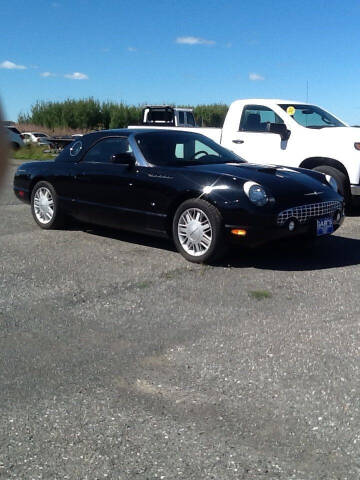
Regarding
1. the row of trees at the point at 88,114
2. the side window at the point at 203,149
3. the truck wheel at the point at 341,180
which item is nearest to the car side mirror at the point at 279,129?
the truck wheel at the point at 341,180

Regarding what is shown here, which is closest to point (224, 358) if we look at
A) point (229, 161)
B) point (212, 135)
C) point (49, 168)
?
point (229, 161)

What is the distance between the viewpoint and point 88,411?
9.87 ft

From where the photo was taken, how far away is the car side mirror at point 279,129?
960 centimetres

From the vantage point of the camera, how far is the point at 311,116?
10.2 metres

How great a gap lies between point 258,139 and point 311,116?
1.01 meters

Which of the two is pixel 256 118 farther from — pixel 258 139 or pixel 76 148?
pixel 76 148

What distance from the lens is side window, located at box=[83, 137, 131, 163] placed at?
23.6ft

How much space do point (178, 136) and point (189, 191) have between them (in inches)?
51.6

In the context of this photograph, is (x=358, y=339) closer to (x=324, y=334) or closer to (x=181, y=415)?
(x=324, y=334)

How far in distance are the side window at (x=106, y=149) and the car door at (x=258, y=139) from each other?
3298 mm

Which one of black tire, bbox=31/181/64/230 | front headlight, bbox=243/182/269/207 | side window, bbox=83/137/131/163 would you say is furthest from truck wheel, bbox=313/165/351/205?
black tire, bbox=31/181/64/230

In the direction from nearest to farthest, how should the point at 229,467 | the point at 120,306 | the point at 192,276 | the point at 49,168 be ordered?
the point at 229,467 < the point at 120,306 < the point at 192,276 < the point at 49,168

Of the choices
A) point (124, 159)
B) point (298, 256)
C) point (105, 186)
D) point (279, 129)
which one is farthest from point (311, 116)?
point (105, 186)

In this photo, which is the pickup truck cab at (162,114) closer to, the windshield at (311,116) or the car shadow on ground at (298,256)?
the windshield at (311,116)
